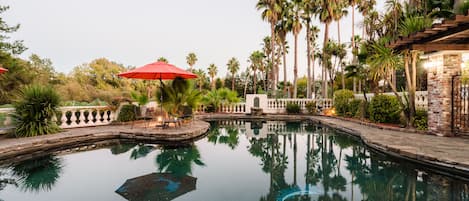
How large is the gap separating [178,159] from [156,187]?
1.84 m

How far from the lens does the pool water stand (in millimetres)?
3408

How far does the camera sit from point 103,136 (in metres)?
7.38

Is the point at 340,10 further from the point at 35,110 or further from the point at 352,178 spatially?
the point at 35,110

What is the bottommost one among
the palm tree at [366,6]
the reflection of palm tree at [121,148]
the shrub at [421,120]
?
the reflection of palm tree at [121,148]

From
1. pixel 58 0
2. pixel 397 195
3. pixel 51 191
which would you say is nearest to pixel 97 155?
pixel 51 191

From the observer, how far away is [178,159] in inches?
217

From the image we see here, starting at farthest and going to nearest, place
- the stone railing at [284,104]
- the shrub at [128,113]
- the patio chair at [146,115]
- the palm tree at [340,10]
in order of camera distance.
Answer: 1. the palm tree at [340,10]
2. the stone railing at [284,104]
3. the shrub at [128,113]
4. the patio chair at [146,115]

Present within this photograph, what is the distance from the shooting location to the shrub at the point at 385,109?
28.5ft

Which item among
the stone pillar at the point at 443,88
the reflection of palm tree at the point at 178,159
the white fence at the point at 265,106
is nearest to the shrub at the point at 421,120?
the stone pillar at the point at 443,88

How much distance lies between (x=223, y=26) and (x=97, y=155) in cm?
1708

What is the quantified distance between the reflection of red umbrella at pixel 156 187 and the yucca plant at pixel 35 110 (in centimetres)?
488

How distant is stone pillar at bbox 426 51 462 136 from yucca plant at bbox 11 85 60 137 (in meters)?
11.6

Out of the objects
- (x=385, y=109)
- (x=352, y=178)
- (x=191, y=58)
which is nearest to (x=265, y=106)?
(x=385, y=109)

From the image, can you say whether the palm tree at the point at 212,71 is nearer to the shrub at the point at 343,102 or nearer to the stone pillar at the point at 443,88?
the shrub at the point at 343,102
